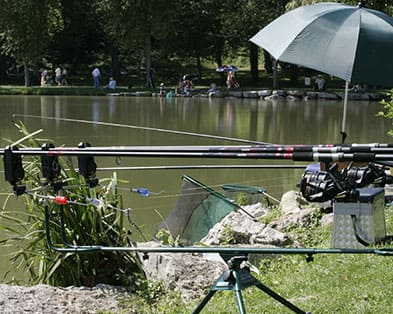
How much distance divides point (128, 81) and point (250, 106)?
1776 cm

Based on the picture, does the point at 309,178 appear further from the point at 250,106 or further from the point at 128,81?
the point at 128,81

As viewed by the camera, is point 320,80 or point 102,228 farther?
point 320,80

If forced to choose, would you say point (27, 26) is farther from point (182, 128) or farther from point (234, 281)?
point (234, 281)

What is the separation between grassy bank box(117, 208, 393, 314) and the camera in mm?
3885

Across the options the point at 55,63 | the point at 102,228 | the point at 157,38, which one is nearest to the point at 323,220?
the point at 102,228

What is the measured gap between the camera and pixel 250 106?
2745 cm

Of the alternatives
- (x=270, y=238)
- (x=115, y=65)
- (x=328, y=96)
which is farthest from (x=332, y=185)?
(x=115, y=65)

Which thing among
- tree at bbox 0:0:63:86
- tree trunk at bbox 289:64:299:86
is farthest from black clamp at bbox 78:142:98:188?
tree trunk at bbox 289:64:299:86

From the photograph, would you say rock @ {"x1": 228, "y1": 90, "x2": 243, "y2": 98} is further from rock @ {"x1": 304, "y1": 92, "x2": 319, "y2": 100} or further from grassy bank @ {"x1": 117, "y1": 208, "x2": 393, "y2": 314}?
grassy bank @ {"x1": 117, "y1": 208, "x2": 393, "y2": 314}

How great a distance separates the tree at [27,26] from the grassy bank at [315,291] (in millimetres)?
34179

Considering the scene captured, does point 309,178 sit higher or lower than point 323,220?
higher

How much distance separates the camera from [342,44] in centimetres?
608

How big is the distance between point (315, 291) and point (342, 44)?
8.35 ft

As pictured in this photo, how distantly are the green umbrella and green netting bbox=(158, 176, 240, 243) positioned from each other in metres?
1.29
